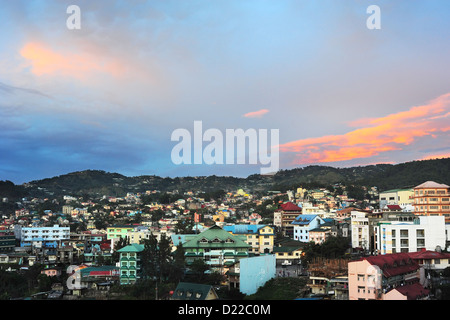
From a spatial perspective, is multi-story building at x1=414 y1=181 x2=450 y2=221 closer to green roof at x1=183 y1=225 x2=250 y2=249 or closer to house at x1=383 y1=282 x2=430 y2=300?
green roof at x1=183 y1=225 x2=250 y2=249

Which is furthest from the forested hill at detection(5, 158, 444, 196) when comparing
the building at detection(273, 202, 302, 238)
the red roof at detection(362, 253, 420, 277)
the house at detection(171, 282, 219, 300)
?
the house at detection(171, 282, 219, 300)

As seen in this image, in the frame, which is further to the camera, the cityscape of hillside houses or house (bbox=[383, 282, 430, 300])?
the cityscape of hillside houses

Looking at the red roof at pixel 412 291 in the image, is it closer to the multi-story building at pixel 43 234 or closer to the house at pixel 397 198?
the house at pixel 397 198

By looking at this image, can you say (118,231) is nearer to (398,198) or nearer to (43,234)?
(43,234)

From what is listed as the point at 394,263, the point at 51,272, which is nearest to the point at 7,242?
the point at 51,272

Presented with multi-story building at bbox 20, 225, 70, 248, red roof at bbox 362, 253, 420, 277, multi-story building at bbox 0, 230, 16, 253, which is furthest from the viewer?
multi-story building at bbox 20, 225, 70, 248

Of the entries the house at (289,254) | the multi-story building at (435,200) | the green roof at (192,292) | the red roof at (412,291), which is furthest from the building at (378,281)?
the multi-story building at (435,200)

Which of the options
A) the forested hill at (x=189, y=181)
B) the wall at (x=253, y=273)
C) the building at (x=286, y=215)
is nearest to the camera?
the wall at (x=253, y=273)
